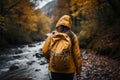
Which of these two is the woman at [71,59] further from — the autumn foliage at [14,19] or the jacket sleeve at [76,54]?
the autumn foliage at [14,19]

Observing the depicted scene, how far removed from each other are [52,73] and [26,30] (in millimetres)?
33607

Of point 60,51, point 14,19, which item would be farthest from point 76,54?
point 14,19

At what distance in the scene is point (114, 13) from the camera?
16.8m

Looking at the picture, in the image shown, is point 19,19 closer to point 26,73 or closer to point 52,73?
point 26,73

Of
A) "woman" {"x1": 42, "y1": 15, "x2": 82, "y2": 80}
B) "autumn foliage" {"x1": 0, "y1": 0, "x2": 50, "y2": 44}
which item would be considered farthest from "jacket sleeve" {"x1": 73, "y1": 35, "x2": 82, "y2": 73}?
"autumn foliage" {"x1": 0, "y1": 0, "x2": 50, "y2": 44}

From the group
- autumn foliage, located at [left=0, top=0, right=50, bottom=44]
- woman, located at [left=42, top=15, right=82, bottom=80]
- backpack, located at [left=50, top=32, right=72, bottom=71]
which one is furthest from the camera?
autumn foliage, located at [left=0, top=0, right=50, bottom=44]

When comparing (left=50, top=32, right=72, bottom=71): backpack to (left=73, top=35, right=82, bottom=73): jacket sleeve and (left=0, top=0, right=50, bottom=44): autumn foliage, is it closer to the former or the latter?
(left=73, top=35, right=82, bottom=73): jacket sleeve

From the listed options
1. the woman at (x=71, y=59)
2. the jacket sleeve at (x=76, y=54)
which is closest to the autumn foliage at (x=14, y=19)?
the woman at (x=71, y=59)

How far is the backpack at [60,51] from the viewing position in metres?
3.85

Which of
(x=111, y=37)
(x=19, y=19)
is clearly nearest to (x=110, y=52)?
(x=111, y=37)

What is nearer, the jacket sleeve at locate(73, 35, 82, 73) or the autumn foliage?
the jacket sleeve at locate(73, 35, 82, 73)

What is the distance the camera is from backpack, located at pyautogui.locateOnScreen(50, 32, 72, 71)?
3.85 meters

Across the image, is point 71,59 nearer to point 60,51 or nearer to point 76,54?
point 76,54

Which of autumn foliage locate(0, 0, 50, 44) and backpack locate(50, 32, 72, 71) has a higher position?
autumn foliage locate(0, 0, 50, 44)
